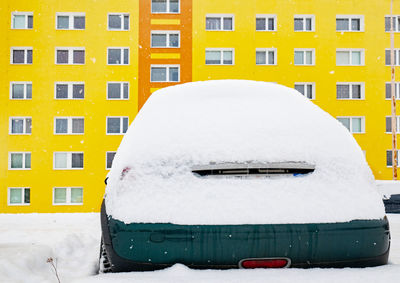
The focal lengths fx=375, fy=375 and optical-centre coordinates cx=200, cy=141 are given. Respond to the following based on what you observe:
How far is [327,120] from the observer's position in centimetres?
210

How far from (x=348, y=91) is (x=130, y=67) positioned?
16211mm

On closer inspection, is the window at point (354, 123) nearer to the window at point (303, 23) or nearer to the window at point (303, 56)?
the window at point (303, 56)

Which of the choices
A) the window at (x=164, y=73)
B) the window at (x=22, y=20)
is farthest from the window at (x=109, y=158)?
the window at (x=22, y=20)

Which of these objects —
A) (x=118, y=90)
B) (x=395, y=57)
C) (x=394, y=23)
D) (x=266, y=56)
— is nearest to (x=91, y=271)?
(x=118, y=90)

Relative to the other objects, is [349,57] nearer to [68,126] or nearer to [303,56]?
[303,56]

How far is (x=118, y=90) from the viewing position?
27.1 meters

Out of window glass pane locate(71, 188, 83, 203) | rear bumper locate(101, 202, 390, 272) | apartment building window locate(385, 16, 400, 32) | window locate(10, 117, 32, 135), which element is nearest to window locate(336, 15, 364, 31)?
apartment building window locate(385, 16, 400, 32)

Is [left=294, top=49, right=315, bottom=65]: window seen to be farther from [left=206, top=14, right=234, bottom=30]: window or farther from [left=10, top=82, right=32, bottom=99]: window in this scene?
[left=10, top=82, right=32, bottom=99]: window

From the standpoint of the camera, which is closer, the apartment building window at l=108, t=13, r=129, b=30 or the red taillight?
the red taillight

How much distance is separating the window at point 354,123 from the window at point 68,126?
19.0 metres

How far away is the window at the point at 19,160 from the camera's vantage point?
26.3m

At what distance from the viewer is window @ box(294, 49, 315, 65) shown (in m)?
28.2

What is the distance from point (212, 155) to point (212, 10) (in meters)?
27.7

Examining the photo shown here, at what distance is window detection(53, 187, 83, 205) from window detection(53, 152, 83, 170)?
159 centimetres
